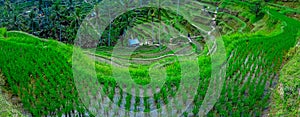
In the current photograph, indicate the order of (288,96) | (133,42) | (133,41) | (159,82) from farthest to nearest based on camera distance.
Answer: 1. (133,41)
2. (133,42)
3. (159,82)
4. (288,96)

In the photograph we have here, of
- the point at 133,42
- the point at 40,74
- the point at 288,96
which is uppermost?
the point at 288,96

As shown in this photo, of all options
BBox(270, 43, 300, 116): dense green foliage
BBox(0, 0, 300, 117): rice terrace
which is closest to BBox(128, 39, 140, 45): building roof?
BBox(0, 0, 300, 117): rice terrace

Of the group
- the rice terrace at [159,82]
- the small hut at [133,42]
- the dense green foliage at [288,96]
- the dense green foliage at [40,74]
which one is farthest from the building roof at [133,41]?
the dense green foliage at [288,96]

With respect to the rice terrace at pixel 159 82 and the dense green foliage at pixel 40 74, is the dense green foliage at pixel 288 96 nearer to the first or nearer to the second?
the rice terrace at pixel 159 82

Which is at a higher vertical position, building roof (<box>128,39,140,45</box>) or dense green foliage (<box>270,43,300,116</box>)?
dense green foliage (<box>270,43,300,116</box>)

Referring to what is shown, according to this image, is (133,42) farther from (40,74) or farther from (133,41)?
(40,74)

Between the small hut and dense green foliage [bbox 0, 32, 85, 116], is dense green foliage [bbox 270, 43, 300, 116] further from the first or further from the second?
the small hut

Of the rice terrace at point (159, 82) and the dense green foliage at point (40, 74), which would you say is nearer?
the rice terrace at point (159, 82)

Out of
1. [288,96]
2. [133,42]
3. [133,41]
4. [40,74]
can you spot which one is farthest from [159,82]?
[133,41]

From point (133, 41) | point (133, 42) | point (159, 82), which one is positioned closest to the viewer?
point (159, 82)

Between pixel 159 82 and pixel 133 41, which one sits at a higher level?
pixel 159 82

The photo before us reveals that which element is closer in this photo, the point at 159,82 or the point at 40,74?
the point at 159,82

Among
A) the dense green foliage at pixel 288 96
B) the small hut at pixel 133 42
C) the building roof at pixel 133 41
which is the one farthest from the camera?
the building roof at pixel 133 41
